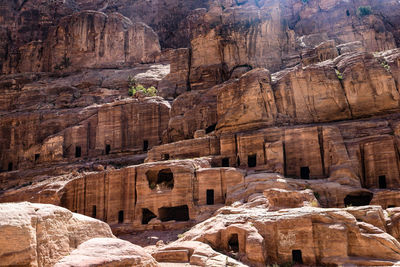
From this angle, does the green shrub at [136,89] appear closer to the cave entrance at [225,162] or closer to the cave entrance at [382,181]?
the cave entrance at [225,162]

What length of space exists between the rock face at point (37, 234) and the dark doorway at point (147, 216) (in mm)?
22835

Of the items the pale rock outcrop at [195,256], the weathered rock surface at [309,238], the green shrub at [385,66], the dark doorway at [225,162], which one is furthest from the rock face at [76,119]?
the pale rock outcrop at [195,256]

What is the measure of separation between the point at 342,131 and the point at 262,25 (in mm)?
27096

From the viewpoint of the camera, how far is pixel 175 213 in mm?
35281

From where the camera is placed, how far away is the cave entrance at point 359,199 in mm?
28344

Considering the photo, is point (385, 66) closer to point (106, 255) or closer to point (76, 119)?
point (106, 255)

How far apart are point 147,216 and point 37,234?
2499 centimetres

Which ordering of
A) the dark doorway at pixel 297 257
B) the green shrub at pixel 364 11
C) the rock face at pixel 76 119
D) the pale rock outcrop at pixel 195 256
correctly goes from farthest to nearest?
the green shrub at pixel 364 11 → the rock face at pixel 76 119 → the dark doorway at pixel 297 257 → the pale rock outcrop at pixel 195 256

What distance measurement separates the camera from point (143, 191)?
34.0 metres

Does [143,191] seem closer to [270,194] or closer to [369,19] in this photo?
[270,194]

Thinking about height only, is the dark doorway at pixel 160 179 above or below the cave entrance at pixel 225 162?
below

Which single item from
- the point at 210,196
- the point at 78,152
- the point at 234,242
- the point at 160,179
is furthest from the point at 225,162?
the point at 78,152

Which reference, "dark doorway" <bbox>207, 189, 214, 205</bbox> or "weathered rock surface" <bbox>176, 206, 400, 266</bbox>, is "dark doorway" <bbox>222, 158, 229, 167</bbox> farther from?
"weathered rock surface" <bbox>176, 206, 400, 266</bbox>

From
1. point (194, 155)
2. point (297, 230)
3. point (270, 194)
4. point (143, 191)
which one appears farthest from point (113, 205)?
point (297, 230)
